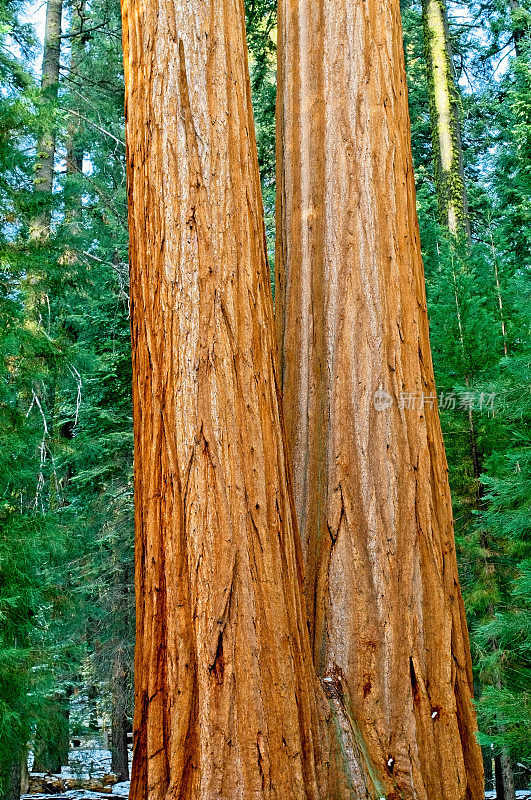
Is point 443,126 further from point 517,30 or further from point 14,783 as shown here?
point 14,783

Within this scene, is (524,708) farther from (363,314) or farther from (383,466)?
(363,314)

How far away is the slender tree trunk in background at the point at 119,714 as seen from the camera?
1109 centimetres

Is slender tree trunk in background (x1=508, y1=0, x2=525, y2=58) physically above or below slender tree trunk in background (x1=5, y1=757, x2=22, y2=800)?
above

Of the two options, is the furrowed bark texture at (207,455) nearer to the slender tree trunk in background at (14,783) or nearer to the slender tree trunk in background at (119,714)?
the slender tree trunk in background at (14,783)

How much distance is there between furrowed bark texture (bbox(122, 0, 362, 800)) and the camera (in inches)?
101

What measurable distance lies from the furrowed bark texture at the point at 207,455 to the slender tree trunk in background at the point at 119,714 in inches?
352

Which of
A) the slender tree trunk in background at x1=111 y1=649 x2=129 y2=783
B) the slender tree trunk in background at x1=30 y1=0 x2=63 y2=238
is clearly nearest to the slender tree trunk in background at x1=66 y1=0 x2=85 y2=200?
the slender tree trunk in background at x1=30 y1=0 x2=63 y2=238

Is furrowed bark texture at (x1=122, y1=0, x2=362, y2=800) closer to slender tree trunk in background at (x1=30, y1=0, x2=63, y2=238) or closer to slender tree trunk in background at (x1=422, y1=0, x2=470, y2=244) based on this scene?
slender tree trunk in background at (x1=30, y1=0, x2=63, y2=238)

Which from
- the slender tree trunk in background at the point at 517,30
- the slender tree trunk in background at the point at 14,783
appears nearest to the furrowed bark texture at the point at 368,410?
the slender tree trunk in background at the point at 14,783

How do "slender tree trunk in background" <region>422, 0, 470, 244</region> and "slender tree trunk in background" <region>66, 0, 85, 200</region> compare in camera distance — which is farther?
"slender tree trunk in background" <region>66, 0, 85, 200</region>

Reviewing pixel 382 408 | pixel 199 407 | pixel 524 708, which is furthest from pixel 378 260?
pixel 524 708

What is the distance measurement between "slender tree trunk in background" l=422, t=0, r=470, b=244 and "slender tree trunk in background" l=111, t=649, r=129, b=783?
8.09 m

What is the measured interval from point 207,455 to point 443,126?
31.7 feet

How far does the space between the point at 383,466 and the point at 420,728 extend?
109cm
